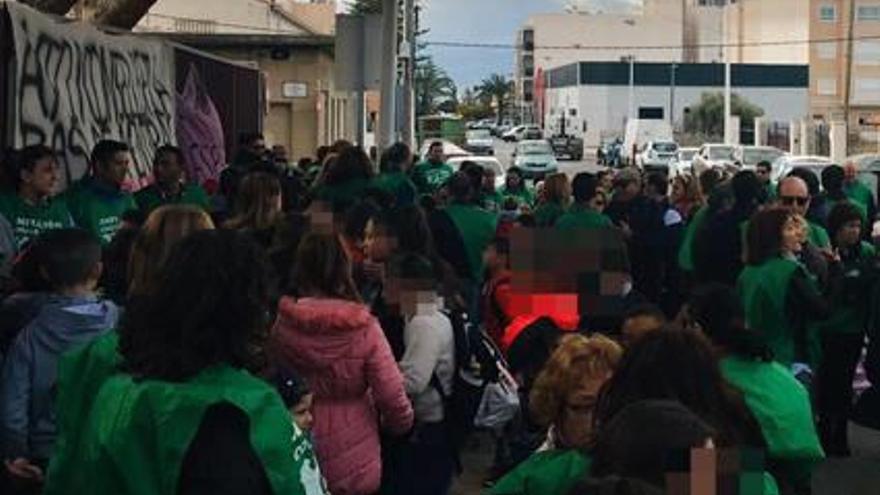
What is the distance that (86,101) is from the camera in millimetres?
11453

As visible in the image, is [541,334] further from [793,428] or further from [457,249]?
[457,249]

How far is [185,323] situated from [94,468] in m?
0.42

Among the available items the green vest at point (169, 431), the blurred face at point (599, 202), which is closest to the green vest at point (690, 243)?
the blurred face at point (599, 202)

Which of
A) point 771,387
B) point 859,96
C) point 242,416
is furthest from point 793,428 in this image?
point 859,96

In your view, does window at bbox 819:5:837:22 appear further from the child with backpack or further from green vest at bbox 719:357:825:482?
the child with backpack

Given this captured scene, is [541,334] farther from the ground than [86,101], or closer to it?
closer to it

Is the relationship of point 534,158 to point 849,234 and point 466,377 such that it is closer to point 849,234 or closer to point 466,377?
point 849,234

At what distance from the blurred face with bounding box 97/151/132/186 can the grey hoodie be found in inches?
Answer: 163

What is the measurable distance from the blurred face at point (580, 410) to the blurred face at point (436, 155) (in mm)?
12258

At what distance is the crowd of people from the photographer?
11.0 ft

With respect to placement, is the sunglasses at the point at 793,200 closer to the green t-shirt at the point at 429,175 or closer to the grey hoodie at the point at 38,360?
the green t-shirt at the point at 429,175

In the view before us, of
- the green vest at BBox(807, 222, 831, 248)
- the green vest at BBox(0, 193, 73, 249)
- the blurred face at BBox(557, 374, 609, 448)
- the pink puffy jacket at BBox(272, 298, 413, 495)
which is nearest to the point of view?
the blurred face at BBox(557, 374, 609, 448)

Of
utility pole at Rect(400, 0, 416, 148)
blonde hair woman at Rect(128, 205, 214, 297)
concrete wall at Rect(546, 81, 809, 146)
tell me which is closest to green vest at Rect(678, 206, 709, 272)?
blonde hair woman at Rect(128, 205, 214, 297)

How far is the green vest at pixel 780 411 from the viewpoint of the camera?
184 inches
